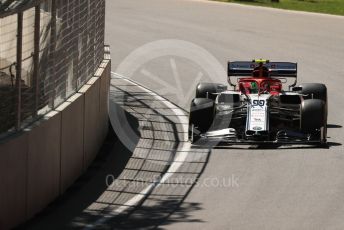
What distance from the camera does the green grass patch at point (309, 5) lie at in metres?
36.5

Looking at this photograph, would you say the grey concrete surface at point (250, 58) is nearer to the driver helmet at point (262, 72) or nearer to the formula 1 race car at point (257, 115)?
the formula 1 race car at point (257, 115)

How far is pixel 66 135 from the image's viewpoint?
580 inches

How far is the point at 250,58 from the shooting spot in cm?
2678

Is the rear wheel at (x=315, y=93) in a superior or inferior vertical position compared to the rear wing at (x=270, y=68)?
inferior

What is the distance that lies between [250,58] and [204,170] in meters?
11.0

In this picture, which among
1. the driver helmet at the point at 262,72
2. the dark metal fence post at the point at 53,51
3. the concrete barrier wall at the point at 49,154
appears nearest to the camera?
the concrete barrier wall at the point at 49,154

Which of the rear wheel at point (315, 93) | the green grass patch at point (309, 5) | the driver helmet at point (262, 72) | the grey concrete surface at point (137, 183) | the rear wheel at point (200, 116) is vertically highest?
the green grass patch at point (309, 5)

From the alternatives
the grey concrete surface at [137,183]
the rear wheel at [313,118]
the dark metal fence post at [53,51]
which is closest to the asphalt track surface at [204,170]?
the grey concrete surface at [137,183]

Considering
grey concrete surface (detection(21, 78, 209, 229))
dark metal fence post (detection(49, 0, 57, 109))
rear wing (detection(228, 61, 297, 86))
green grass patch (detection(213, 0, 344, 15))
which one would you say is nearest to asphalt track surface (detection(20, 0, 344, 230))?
grey concrete surface (detection(21, 78, 209, 229))

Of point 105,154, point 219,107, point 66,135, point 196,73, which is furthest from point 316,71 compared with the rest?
point 66,135

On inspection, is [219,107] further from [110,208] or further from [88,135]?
[110,208]

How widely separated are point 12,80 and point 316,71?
41.9 ft

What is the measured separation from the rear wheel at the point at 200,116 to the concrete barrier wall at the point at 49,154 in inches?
56.7

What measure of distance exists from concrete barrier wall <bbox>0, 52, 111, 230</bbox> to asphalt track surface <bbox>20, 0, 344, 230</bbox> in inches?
10.8
